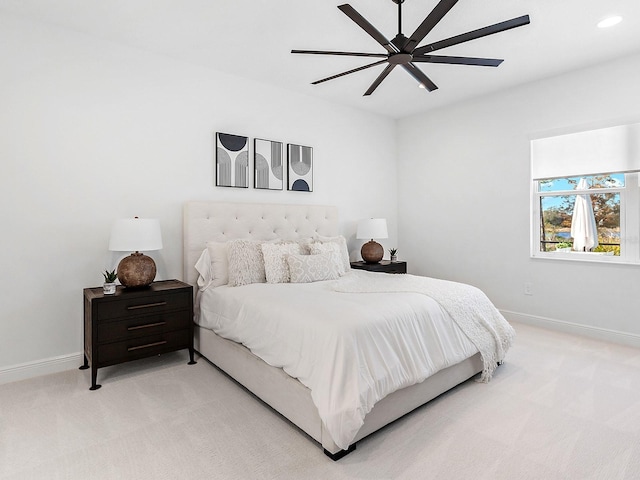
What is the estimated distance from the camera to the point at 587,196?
148 inches

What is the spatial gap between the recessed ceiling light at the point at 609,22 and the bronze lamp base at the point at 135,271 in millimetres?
4083

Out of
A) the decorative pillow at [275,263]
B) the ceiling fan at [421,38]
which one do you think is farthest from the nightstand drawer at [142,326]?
the ceiling fan at [421,38]

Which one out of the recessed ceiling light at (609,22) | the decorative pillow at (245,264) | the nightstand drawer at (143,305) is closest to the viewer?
the nightstand drawer at (143,305)

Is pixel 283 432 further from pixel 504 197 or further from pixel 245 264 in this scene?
pixel 504 197

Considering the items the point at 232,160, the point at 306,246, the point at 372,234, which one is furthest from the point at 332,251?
the point at 232,160

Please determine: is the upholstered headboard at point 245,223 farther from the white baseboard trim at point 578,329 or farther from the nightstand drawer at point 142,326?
the white baseboard trim at point 578,329

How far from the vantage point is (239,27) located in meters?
2.85

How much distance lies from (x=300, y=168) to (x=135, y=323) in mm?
2469

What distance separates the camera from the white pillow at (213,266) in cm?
323

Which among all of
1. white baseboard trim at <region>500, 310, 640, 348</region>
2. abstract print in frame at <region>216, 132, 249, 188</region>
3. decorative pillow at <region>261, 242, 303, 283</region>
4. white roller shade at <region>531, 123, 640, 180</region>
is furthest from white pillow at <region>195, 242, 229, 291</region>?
white roller shade at <region>531, 123, 640, 180</region>

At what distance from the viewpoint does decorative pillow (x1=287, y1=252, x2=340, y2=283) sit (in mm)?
3230

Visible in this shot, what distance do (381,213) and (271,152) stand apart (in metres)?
2.01

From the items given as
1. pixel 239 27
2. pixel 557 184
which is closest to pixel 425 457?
pixel 239 27

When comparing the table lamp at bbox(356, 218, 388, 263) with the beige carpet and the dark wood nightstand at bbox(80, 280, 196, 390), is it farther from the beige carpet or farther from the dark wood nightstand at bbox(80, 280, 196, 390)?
the dark wood nightstand at bbox(80, 280, 196, 390)
